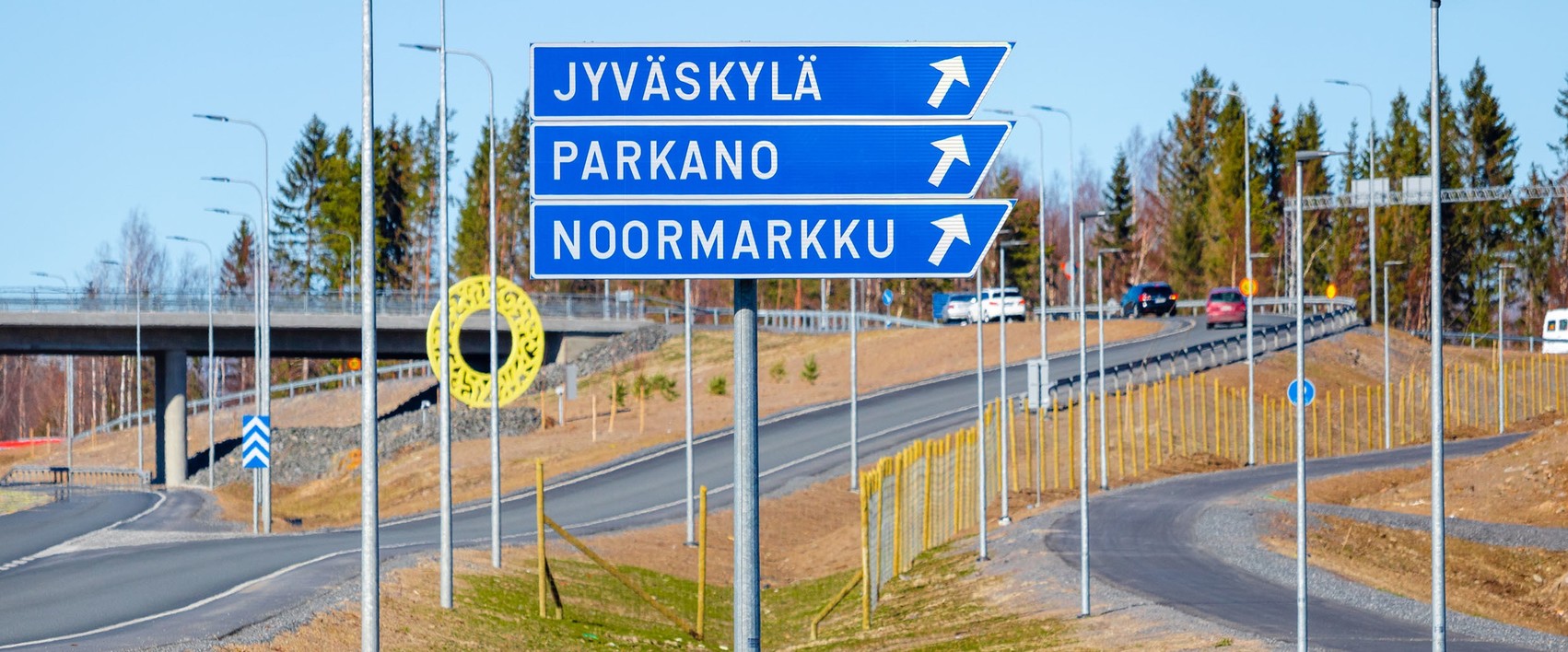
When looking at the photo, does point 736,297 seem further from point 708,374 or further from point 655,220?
point 708,374

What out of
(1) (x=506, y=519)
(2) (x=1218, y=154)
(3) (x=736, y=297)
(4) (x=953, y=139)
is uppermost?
(2) (x=1218, y=154)

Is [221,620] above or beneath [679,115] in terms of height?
beneath

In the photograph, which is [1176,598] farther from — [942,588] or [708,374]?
[708,374]

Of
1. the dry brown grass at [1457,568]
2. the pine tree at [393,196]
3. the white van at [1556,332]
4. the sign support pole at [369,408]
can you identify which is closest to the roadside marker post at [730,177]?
the sign support pole at [369,408]

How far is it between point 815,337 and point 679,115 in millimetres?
79577

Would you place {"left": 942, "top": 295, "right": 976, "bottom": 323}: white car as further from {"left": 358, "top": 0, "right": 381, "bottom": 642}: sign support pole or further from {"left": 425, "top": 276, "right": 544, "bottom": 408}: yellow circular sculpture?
{"left": 358, "top": 0, "right": 381, "bottom": 642}: sign support pole

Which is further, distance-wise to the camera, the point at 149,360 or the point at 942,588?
the point at 149,360

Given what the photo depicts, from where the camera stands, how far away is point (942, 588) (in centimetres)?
3444

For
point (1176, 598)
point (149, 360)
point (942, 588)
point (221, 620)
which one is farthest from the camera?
point (149, 360)

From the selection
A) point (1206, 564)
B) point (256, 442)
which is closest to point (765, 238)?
point (1206, 564)

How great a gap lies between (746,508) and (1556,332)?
7870cm

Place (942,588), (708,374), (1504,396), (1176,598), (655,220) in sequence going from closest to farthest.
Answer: (655,220)
(1176,598)
(942,588)
(1504,396)
(708,374)

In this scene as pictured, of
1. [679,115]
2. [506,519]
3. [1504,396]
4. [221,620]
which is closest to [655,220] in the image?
[679,115]

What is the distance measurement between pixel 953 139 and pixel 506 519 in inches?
1375
